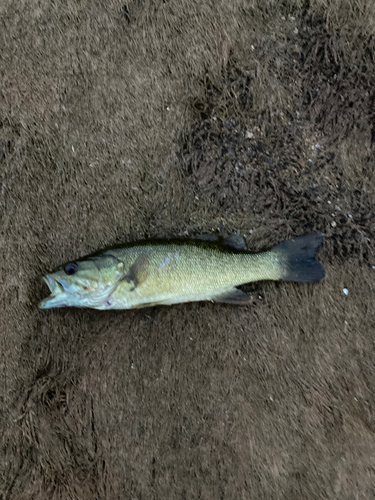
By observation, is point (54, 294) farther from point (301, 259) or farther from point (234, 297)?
point (301, 259)

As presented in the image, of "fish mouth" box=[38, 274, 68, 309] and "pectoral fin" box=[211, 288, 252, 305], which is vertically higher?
"fish mouth" box=[38, 274, 68, 309]

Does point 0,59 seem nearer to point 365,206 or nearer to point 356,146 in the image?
point 356,146

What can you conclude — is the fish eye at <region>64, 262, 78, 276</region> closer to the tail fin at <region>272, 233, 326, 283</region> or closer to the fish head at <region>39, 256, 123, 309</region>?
the fish head at <region>39, 256, 123, 309</region>

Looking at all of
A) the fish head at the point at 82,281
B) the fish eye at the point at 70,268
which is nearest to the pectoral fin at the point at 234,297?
the fish head at the point at 82,281

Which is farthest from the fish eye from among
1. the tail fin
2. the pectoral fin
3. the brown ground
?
the tail fin

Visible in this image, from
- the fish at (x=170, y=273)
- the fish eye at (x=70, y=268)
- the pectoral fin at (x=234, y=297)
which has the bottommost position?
the pectoral fin at (x=234, y=297)

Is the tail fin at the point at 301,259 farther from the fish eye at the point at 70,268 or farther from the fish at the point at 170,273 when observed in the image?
the fish eye at the point at 70,268

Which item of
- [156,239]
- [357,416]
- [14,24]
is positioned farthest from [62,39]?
[357,416]
